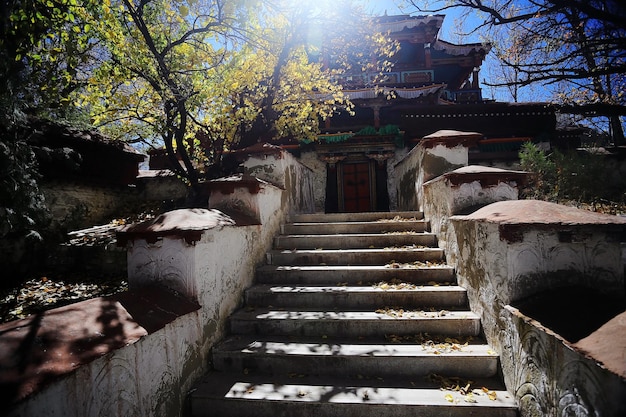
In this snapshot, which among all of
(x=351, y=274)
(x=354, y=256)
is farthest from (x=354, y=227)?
(x=351, y=274)

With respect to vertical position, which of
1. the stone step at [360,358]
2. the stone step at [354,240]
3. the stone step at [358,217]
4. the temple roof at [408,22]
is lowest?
the stone step at [360,358]

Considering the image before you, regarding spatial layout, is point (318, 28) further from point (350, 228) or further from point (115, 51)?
point (350, 228)

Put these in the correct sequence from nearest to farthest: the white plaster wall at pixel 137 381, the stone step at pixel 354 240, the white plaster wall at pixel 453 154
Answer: the white plaster wall at pixel 137 381, the stone step at pixel 354 240, the white plaster wall at pixel 453 154

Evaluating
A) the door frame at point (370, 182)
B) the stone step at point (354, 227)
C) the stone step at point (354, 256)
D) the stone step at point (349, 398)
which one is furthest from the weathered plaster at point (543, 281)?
the door frame at point (370, 182)

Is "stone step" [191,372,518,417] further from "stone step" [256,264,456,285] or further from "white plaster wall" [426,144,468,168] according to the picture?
"white plaster wall" [426,144,468,168]

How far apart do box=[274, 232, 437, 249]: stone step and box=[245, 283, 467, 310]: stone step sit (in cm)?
99

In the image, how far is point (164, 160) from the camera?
39.6 ft

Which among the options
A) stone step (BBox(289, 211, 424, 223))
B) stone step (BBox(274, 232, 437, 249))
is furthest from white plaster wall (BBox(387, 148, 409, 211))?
stone step (BBox(274, 232, 437, 249))

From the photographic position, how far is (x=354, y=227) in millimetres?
4777

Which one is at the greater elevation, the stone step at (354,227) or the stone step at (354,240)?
the stone step at (354,227)

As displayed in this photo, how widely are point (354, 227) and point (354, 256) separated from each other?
84 centimetres

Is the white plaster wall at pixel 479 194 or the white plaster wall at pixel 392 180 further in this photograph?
the white plaster wall at pixel 392 180

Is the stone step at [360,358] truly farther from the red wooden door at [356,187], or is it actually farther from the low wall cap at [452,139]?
the red wooden door at [356,187]

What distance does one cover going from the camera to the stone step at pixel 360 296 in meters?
3.15
